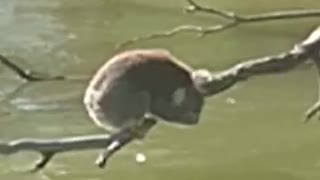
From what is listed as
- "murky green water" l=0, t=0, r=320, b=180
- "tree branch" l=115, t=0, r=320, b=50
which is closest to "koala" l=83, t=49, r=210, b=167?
"tree branch" l=115, t=0, r=320, b=50

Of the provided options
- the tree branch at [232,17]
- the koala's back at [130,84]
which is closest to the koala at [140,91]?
the koala's back at [130,84]

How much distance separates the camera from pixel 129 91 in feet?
4.55

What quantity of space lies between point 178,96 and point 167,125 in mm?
2963

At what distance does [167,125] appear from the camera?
4383mm

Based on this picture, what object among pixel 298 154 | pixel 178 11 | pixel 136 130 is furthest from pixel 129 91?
pixel 178 11

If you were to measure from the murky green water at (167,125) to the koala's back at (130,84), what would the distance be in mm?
1966

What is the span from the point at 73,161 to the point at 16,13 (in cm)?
305

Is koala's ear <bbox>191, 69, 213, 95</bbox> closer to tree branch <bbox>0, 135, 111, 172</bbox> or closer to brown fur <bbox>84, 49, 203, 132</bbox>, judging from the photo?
brown fur <bbox>84, 49, 203, 132</bbox>

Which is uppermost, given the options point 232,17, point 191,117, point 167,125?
point 232,17

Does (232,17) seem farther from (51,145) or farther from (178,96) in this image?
(51,145)

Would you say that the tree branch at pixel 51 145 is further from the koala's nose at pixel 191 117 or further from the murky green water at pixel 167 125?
the murky green water at pixel 167 125

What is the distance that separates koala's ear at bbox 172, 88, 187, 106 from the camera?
1394mm

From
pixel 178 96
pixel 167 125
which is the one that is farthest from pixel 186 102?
pixel 167 125

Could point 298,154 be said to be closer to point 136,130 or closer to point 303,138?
point 303,138
